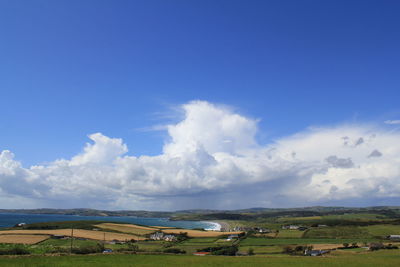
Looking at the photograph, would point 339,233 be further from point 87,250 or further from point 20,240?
point 20,240

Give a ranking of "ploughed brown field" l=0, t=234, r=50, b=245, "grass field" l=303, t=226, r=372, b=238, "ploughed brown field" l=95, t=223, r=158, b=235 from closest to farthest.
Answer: "ploughed brown field" l=0, t=234, r=50, b=245, "grass field" l=303, t=226, r=372, b=238, "ploughed brown field" l=95, t=223, r=158, b=235

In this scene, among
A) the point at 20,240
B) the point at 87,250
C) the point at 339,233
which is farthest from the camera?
the point at 339,233

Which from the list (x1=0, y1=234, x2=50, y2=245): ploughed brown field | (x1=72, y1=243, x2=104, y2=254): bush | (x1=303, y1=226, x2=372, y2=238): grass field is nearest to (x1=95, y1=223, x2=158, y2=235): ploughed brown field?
(x1=0, y1=234, x2=50, y2=245): ploughed brown field

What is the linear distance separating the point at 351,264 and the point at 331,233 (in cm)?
10351

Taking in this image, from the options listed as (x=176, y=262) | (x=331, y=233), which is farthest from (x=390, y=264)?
(x=331, y=233)

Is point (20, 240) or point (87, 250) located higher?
point (87, 250)

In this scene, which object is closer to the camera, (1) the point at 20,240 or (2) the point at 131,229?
(1) the point at 20,240

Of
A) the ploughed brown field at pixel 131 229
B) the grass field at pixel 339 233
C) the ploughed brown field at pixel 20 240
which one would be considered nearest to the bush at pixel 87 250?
the ploughed brown field at pixel 20 240

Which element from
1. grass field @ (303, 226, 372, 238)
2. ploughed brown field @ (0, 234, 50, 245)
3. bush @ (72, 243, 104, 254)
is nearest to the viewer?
bush @ (72, 243, 104, 254)

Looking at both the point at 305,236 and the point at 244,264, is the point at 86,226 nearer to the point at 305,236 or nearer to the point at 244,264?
the point at 305,236

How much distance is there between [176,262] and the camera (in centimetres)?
6069

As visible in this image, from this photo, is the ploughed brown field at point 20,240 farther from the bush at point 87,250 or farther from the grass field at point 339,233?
the grass field at point 339,233

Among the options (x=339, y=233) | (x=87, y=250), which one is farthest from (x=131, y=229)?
(x=87, y=250)

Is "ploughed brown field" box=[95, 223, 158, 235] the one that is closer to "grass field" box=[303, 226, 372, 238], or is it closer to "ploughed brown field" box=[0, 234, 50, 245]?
"ploughed brown field" box=[0, 234, 50, 245]
